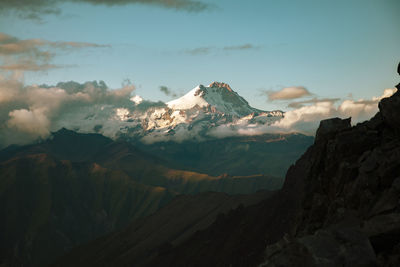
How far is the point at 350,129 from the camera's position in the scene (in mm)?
48406

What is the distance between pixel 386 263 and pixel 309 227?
69.0 feet

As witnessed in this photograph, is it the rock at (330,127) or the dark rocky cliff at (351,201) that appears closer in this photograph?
the dark rocky cliff at (351,201)

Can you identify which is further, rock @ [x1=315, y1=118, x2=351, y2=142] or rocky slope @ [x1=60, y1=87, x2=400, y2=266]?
rock @ [x1=315, y1=118, x2=351, y2=142]

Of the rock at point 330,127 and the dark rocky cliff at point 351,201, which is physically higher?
the rock at point 330,127

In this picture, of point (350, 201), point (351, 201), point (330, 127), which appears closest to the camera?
point (351, 201)

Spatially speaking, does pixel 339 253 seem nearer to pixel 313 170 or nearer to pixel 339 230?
pixel 339 230

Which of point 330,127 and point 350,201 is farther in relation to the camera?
point 330,127

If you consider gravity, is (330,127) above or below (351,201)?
above

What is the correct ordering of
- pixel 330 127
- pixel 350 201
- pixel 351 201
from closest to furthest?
pixel 351 201
pixel 350 201
pixel 330 127

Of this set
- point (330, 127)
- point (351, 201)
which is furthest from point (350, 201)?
point (330, 127)

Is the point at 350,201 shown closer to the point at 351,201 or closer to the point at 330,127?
the point at 351,201

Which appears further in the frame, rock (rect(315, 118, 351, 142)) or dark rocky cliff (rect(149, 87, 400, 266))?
rock (rect(315, 118, 351, 142))

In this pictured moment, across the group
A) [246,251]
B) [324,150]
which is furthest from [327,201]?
[246,251]

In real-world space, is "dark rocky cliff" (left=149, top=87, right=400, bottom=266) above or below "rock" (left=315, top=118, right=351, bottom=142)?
below
